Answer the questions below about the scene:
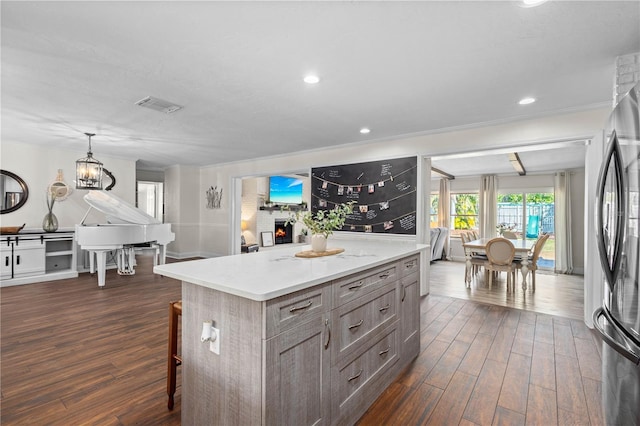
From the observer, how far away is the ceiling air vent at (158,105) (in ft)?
10.7

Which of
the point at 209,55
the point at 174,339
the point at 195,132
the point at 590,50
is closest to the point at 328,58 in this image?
the point at 209,55

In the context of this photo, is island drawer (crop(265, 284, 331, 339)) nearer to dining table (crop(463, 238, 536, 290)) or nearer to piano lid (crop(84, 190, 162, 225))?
dining table (crop(463, 238, 536, 290))

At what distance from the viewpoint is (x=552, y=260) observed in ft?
25.2

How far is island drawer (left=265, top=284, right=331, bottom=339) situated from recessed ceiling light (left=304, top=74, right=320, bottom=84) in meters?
1.86

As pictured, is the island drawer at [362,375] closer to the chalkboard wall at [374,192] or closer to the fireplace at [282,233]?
the chalkboard wall at [374,192]

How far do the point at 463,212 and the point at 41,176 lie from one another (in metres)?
9.55

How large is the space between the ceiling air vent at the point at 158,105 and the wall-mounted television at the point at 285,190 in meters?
5.01

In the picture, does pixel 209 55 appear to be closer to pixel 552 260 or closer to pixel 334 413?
pixel 334 413

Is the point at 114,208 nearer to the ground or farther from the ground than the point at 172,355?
farther from the ground

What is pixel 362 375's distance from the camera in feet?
6.27

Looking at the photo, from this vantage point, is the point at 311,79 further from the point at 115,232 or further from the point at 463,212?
the point at 463,212

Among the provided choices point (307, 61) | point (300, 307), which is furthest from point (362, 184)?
point (300, 307)

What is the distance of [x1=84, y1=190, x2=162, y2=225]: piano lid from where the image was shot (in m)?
4.85

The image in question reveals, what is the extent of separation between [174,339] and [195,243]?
6.52 metres
